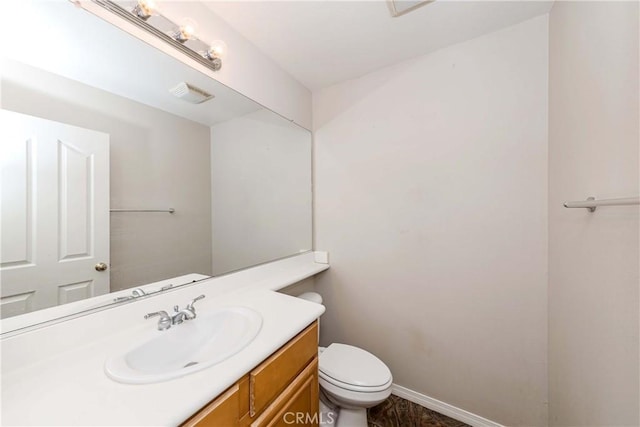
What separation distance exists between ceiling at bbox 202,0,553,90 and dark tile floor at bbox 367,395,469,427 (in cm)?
234

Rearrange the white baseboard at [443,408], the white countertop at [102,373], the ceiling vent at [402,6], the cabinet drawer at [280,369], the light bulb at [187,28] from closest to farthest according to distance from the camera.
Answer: the white countertop at [102,373] → the cabinet drawer at [280,369] → the light bulb at [187,28] → the ceiling vent at [402,6] → the white baseboard at [443,408]

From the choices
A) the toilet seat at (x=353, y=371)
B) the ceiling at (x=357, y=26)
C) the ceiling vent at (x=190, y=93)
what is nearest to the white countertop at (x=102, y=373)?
the toilet seat at (x=353, y=371)

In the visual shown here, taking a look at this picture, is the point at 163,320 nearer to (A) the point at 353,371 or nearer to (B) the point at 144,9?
(A) the point at 353,371

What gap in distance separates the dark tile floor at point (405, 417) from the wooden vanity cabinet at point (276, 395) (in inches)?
23.6

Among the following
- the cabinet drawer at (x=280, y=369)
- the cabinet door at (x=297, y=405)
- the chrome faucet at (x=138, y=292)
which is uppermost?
the chrome faucet at (x=138, y=292)

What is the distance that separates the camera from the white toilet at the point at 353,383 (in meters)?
1.16

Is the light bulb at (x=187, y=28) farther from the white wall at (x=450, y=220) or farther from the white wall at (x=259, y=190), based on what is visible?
the white wall at (x=450, y=220)

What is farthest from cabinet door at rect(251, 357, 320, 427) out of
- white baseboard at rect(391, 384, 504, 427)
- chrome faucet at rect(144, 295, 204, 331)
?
white baseboard at rect(391, 384, 504, 427)

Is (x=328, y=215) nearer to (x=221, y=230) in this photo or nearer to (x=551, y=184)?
(x=221, y=230)

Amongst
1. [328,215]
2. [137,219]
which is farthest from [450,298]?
[137,219]

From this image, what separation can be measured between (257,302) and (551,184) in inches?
→ 64.2

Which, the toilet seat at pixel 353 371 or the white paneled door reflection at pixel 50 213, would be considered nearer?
the white paneled door reflection at pixel 50 213

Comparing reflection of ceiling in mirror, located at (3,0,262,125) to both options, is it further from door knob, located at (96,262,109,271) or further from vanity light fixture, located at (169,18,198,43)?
door knob, located at (96,262,109,271)

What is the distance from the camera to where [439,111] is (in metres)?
1.47
